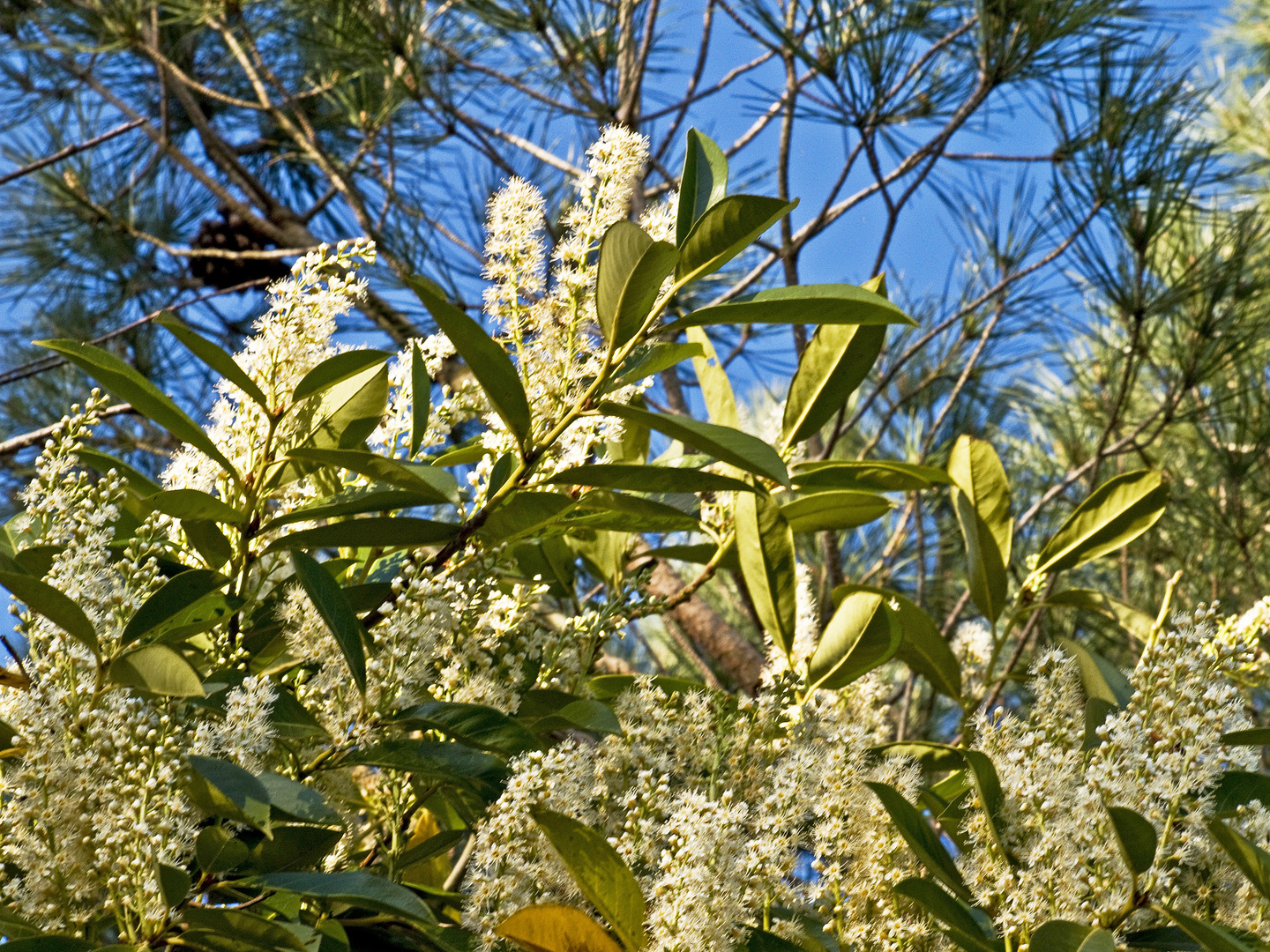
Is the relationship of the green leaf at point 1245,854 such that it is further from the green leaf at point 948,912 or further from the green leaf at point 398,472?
the green leaf at point 398,472

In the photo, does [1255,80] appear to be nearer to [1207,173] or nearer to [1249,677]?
[1207,173]

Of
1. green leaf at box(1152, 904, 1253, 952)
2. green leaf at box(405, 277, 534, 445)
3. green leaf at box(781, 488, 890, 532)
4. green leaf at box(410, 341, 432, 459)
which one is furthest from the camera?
green leaf at box(781, 488, 890, 532)

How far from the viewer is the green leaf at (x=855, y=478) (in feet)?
2.84

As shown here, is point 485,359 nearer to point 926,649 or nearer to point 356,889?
point 356,889

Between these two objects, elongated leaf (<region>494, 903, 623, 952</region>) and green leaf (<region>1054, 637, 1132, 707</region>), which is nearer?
elongated leaf (<region>494, 903, 623, 952</region>)

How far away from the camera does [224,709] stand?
0.64m

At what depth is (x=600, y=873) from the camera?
60 centimetres

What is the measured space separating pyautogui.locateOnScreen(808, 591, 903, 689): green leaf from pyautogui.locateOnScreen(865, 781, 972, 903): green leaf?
16 centimetres

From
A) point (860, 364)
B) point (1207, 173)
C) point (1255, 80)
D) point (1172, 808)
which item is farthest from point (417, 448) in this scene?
point (1255, 80)

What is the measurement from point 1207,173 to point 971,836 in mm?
2315

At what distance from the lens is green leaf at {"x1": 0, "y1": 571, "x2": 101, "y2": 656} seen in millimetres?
562

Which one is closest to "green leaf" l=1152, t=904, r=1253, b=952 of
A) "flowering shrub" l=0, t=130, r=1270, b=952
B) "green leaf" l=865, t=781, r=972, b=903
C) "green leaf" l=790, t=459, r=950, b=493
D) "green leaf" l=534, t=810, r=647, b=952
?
"flowering shrub" l=0, t=130, r=1270, b=952

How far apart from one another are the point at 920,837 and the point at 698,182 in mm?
407

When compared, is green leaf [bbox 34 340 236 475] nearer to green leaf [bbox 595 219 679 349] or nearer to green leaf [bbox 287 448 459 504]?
green leaf [bbox 287 448 459 504]
